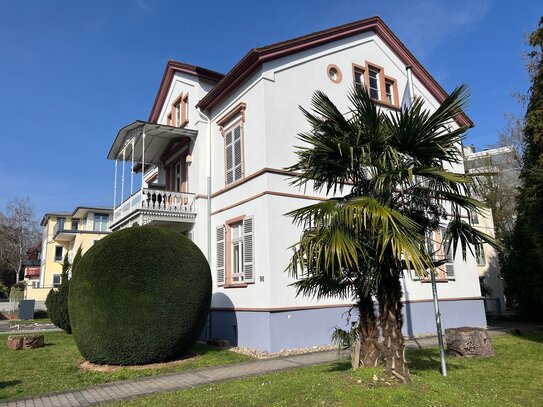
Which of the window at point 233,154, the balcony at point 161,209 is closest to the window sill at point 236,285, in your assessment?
the balcony at point 161,209

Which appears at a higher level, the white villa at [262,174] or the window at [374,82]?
the window at [374,82]

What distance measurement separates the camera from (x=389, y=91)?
58.7ft

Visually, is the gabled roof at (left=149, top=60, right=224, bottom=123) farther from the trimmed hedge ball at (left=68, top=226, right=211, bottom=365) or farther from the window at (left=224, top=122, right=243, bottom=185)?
the trimmed hedge ball at (left=68, top=226, right=211, bottom=365)

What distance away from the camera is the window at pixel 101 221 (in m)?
46.9

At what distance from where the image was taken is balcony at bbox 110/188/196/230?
15789 mm

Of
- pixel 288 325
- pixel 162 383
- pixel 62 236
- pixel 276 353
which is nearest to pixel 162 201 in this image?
pixel 288 325

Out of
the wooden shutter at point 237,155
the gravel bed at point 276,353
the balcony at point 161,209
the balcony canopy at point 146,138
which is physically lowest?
the gravel bed at point 276,353

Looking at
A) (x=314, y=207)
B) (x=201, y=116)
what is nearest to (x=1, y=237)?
(x=201, y=116)

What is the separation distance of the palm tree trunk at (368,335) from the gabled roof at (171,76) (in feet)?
45.9

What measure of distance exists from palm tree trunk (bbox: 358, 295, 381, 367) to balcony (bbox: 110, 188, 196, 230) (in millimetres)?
10631

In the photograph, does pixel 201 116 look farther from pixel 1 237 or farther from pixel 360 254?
pixel 1 237

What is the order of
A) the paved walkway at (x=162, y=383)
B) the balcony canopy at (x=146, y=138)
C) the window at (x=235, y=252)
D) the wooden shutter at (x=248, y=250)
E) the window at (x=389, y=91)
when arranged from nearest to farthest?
the paved walkway at (x=162, y=383) → the wooden shutter at (x=248, y=250) → the window at (x=235, y=252) → the balcony canopy at (x=146, y=138) → the window at (x=389, y=91)

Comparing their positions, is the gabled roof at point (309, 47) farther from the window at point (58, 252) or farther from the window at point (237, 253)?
the window at point (58, 252)

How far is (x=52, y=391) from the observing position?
26.8 feet
